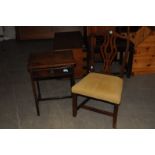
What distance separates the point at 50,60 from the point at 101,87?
1.96 feet

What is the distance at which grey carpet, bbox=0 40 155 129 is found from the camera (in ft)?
7.54

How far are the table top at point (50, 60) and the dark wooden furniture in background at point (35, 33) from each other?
2.59 meters

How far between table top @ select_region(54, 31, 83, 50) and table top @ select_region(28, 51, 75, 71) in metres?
0.44

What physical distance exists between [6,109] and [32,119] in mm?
388

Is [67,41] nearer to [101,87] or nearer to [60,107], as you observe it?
[60,107]

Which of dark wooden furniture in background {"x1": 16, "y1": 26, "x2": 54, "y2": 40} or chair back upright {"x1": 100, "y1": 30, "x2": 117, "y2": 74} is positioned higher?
chair back upright {"x1": 100, "y1": 30, "x2": 117, "y2": 74}

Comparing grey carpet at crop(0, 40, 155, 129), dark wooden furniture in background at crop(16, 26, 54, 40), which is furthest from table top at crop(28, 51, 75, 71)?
dark wooden furniture in background at crop(16, 26, 54, 40)

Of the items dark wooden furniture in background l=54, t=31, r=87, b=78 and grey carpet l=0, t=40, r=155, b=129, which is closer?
grey carpet l=0, t=40, r=155, b=129

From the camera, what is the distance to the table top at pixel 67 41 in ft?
9.36

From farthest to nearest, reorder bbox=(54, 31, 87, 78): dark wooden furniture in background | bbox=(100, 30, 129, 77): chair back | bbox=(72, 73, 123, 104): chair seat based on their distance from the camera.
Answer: bbox=(54, 31, 87, 78): dark wooden furniture in background → bbox=(100, 30, 129, 77): chair back → bbox=(72, 73, 123, 104): chair seat

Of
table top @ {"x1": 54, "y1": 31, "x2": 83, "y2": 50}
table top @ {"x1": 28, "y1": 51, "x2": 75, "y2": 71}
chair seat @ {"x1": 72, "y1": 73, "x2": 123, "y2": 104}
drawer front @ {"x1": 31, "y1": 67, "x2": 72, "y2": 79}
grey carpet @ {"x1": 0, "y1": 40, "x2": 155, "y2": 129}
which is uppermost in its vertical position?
table top @ {"x1": 54, "y1": 31, "x2": 83, "y2": 50}

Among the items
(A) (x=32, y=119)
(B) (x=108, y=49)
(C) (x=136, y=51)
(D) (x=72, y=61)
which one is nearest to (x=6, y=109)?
(A) (x=32, y=119)

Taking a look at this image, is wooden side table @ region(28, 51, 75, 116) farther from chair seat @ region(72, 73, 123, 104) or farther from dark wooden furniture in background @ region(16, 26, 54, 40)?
dark wooden furniture in background @ region(16, 26, 54, 40)

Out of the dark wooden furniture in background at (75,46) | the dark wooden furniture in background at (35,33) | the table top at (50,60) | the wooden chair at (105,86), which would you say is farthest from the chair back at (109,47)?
the dark wooden furniture in background at (35,33)
